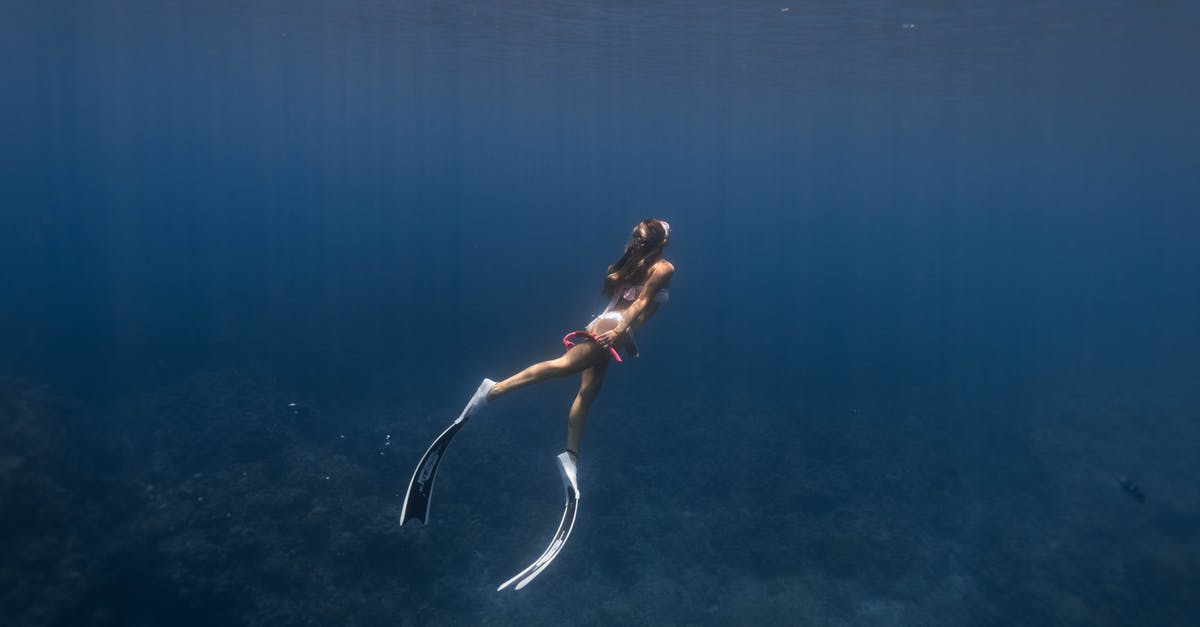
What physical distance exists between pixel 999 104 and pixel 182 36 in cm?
4767

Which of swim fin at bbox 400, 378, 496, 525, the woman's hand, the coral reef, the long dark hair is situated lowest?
the coral reef

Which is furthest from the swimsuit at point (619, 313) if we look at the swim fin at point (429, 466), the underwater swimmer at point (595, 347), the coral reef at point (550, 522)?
the coral reef at point (550, 522)

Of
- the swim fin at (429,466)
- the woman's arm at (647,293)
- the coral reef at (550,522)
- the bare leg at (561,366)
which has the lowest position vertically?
the coral reef at (550,522)

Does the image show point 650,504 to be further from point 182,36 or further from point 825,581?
point 182,36

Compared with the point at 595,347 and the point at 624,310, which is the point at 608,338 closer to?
the point at 595,347

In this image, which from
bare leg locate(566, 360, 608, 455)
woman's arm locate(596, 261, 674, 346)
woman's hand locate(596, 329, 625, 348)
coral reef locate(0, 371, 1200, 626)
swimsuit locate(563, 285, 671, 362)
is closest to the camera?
woman's hand locate(596, 329, 625, 348)

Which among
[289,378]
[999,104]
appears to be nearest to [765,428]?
[289,378]

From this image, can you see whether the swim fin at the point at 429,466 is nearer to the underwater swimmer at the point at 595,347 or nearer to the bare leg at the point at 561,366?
the underwater swimmer at the point at 595,347

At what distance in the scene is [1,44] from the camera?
43.8 meters

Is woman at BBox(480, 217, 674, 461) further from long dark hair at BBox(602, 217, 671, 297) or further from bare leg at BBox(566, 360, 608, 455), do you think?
bare leg at BBox(566, 360, 608, 455)

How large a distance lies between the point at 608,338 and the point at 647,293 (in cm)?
57

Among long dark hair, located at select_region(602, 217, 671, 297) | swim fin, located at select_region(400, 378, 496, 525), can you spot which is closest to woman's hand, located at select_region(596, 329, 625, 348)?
long dark hair, located at select_region(602, 217, 671, 297)

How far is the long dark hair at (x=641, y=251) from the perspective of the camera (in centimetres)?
562

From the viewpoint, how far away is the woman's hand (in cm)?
534
